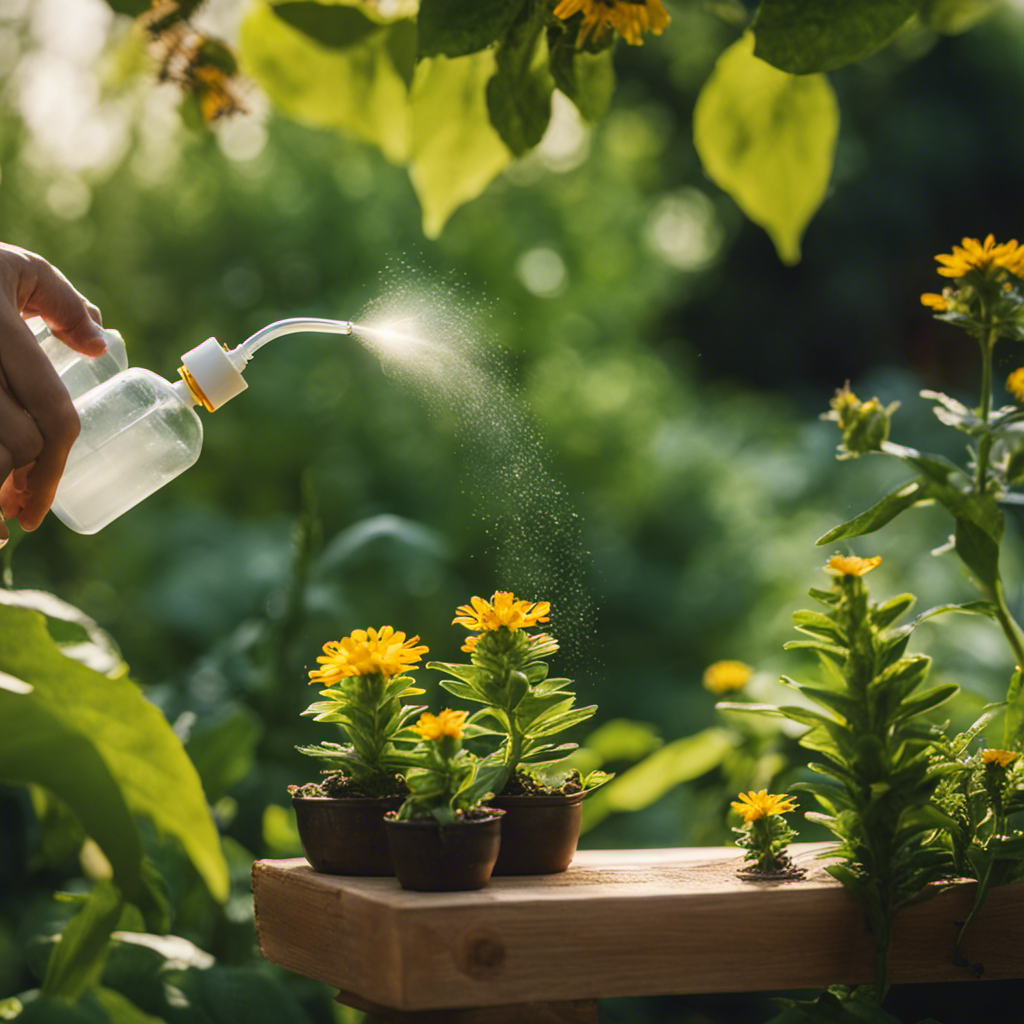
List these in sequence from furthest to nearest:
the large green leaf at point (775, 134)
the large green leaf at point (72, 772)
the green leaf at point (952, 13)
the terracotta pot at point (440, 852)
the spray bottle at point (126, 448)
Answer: the green leaf at point (952, 13)
the large green leaf at point (775, 134)
the spray bottle at point (126, 448)
the terracotta pot at point (440, 852)
the large green leaf at point (72, 772)

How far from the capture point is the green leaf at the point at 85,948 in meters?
0.49

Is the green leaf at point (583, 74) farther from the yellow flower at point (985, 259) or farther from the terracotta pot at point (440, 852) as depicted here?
the terracotta pot at point (440, 852)

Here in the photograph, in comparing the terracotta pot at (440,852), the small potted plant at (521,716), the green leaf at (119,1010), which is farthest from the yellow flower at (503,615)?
the green leaf at (119,1010)

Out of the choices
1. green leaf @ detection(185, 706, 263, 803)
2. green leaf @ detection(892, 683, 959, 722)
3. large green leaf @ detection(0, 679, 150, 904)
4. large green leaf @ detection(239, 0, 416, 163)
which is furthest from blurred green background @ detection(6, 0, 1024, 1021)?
large green leaf @ detection(0, 679, 150, 904)

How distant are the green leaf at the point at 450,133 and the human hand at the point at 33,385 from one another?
23cm

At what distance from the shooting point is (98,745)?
1.27 feet

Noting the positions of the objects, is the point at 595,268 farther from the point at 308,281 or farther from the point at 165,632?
the point at 165,632

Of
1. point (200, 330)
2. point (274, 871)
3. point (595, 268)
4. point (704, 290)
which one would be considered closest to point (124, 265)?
point (200, 330)

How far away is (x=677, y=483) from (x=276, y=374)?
797mm

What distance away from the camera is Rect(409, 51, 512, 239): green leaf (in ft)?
2.06

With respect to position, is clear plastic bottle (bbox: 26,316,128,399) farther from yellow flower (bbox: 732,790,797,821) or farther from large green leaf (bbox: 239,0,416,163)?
yellow flower (bbox: 732,790,797,821)

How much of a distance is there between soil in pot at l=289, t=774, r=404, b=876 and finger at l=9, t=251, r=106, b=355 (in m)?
0.26

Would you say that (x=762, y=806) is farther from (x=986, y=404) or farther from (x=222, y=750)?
(x=222, y=750)

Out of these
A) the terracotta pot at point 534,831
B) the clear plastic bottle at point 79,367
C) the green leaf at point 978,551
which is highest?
the clear plastic bottle at point 79,367
